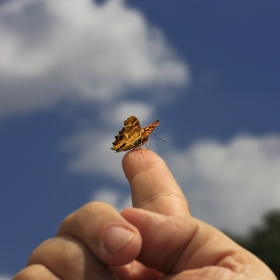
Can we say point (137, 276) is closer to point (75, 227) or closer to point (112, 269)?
point (112, 269)

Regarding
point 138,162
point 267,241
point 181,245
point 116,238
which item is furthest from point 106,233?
point 267,241

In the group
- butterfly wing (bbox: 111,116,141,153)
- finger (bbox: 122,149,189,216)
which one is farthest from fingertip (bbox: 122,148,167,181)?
butterfly wing (bbox: 111,116,141,153)

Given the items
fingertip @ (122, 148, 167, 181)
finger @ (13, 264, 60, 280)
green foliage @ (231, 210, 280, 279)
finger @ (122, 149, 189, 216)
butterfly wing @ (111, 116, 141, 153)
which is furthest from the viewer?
green foliage @ (231, 210, 280, 279)

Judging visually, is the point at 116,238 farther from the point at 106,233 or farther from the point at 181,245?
the point at 181,245

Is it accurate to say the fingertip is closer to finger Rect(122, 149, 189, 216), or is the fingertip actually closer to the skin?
finger Rect(122, 149, 189, 216)

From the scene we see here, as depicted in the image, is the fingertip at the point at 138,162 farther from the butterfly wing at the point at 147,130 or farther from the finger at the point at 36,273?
the finger at the point at 36,273
